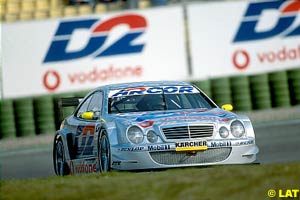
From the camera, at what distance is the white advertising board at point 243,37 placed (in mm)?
22891

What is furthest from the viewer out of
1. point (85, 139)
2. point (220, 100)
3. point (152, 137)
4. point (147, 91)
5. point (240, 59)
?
point (240, 59)

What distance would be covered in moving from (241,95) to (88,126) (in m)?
9.30

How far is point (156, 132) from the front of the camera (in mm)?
12375

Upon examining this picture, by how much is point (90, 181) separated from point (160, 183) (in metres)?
1.06

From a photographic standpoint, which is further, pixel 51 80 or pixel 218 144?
pixel 51 80

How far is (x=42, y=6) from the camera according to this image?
2297 centimetres

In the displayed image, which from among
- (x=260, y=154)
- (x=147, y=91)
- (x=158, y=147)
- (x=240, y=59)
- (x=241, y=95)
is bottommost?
(x=260, y=154)

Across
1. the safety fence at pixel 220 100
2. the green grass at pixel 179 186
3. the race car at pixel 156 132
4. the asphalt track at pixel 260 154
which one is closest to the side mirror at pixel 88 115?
the race car at pixel 156 132

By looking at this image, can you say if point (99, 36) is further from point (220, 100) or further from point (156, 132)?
point (156, 132)

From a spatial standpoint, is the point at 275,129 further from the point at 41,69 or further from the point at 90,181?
the point at 90,181

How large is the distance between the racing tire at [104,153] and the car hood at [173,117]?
270 millimetres

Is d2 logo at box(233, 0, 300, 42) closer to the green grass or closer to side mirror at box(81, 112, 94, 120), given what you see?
side mirror at box(81, 112, 94, 120)

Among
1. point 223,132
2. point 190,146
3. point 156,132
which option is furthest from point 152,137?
point 223,132

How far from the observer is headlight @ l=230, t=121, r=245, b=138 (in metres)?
12.7
